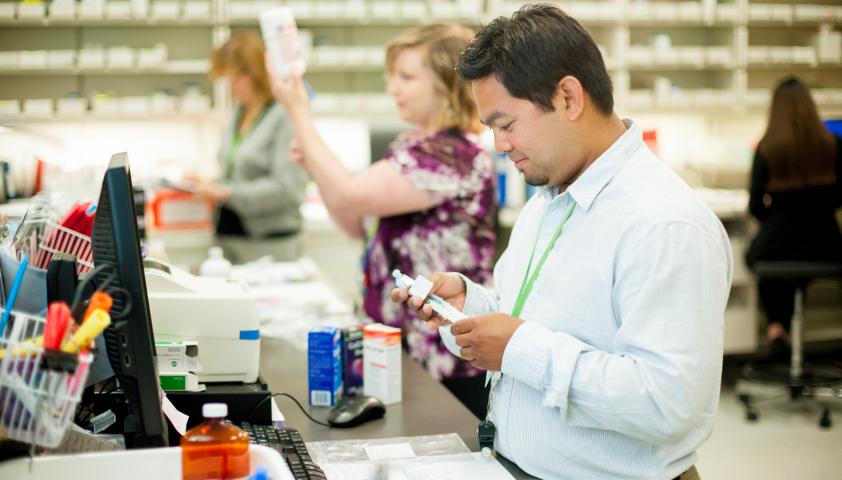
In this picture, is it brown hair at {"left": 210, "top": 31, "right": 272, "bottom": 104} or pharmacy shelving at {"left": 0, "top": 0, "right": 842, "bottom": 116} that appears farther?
pharmacy shelving at {"left": 0, "top": 0, "right": 842, "bottom": 116}

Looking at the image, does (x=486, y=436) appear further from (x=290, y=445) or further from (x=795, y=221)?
(x=795, y=221)

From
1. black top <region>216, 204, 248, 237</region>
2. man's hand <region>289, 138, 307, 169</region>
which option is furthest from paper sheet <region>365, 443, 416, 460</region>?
black top <region>216, 204, 248, 237</region>

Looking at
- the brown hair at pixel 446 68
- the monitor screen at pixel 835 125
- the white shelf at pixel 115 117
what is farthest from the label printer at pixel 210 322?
the monitor screen at pixel 835 125

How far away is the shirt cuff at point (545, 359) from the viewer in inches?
52.7

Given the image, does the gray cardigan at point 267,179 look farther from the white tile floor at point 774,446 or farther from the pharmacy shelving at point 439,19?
the white tile floor at point 774,446

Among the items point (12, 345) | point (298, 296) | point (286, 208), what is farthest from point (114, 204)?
point (286, 208)

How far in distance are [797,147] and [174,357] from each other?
377cm

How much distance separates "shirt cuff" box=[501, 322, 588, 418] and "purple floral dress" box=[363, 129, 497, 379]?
0.96 metres

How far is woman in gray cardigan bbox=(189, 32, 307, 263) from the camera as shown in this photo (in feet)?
13.2

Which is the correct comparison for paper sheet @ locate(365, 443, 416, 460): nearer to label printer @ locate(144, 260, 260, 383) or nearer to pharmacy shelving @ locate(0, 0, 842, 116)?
label printer @ locate(144, 260, 260, 383)

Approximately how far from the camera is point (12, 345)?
107 centimetres

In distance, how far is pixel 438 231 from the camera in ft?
7.74

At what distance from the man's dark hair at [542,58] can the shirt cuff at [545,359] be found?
0.37 metres

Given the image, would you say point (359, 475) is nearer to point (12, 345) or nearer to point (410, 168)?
point (12, 345)
